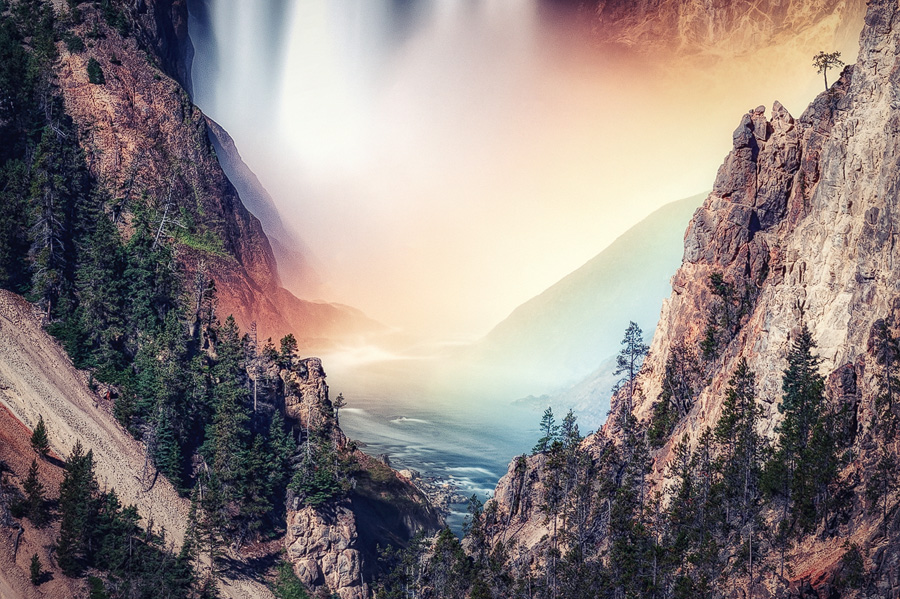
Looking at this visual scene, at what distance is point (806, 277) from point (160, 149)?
4591 inches

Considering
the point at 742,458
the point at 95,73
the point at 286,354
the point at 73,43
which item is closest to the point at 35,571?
the point at 286,354

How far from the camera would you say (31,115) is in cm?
13088

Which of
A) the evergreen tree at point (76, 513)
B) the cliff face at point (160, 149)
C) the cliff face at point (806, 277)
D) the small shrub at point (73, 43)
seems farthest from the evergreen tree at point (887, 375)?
the small shrub at point (73, 43)

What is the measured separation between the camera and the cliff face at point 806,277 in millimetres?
76062

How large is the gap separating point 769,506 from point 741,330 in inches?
1030

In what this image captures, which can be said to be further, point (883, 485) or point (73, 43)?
point (73, 43)

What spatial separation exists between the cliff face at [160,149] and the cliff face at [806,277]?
248ft

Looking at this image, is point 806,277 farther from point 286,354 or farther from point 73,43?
point 73,43

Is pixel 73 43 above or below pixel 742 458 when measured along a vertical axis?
above

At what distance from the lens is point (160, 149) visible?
148 meters

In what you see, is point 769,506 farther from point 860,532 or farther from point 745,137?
point 745,137

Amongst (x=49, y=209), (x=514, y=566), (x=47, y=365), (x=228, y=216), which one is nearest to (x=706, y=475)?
(x=514, y=566)

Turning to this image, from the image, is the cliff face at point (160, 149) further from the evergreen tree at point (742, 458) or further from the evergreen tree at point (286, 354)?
the evergreen tree at point (742, 458)

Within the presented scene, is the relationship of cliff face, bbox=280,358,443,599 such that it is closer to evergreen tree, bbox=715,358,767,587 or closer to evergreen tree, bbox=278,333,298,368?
evergreen tree, bbox=278,333,298,368
